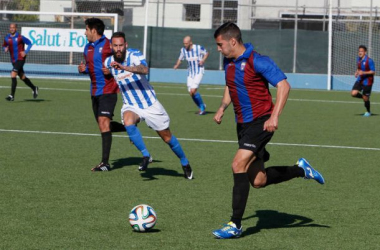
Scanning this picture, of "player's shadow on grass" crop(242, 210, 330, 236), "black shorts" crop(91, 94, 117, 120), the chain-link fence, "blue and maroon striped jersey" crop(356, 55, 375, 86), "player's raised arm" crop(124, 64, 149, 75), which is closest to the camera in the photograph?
"player's shadow on grass" crop(242, 210, 330, 236)

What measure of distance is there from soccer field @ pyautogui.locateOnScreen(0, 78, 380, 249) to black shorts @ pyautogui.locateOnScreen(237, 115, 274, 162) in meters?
0.77

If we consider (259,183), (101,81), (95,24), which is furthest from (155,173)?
(259,183)

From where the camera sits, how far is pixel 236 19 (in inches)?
1389

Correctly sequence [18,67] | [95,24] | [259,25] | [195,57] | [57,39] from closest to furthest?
[95,24]
[195,57]
[18,67]
[57,39]
[259,25]

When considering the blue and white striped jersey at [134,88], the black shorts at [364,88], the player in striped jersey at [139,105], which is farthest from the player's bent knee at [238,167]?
the black shorts at [364,88]

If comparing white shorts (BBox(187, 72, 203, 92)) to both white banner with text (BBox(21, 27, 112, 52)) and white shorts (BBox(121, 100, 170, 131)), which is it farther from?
white banner with text (BBox(21, 27, 112, 52))

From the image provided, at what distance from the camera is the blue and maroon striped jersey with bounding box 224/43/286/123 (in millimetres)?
6980

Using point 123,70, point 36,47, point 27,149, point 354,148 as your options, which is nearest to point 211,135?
point 354,148

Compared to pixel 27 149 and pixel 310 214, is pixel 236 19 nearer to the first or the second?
pixel 27 149

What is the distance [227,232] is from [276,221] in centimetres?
99

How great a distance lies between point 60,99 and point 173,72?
11.6 meters

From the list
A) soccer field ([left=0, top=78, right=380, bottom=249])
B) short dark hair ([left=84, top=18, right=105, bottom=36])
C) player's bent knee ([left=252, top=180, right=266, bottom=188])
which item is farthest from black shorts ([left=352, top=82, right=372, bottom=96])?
player's bent knee ([left=252, top=180, right=266, bottom=188])

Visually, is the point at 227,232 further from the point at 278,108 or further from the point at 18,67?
the point at 18,67

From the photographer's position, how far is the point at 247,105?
7137 millimetres
